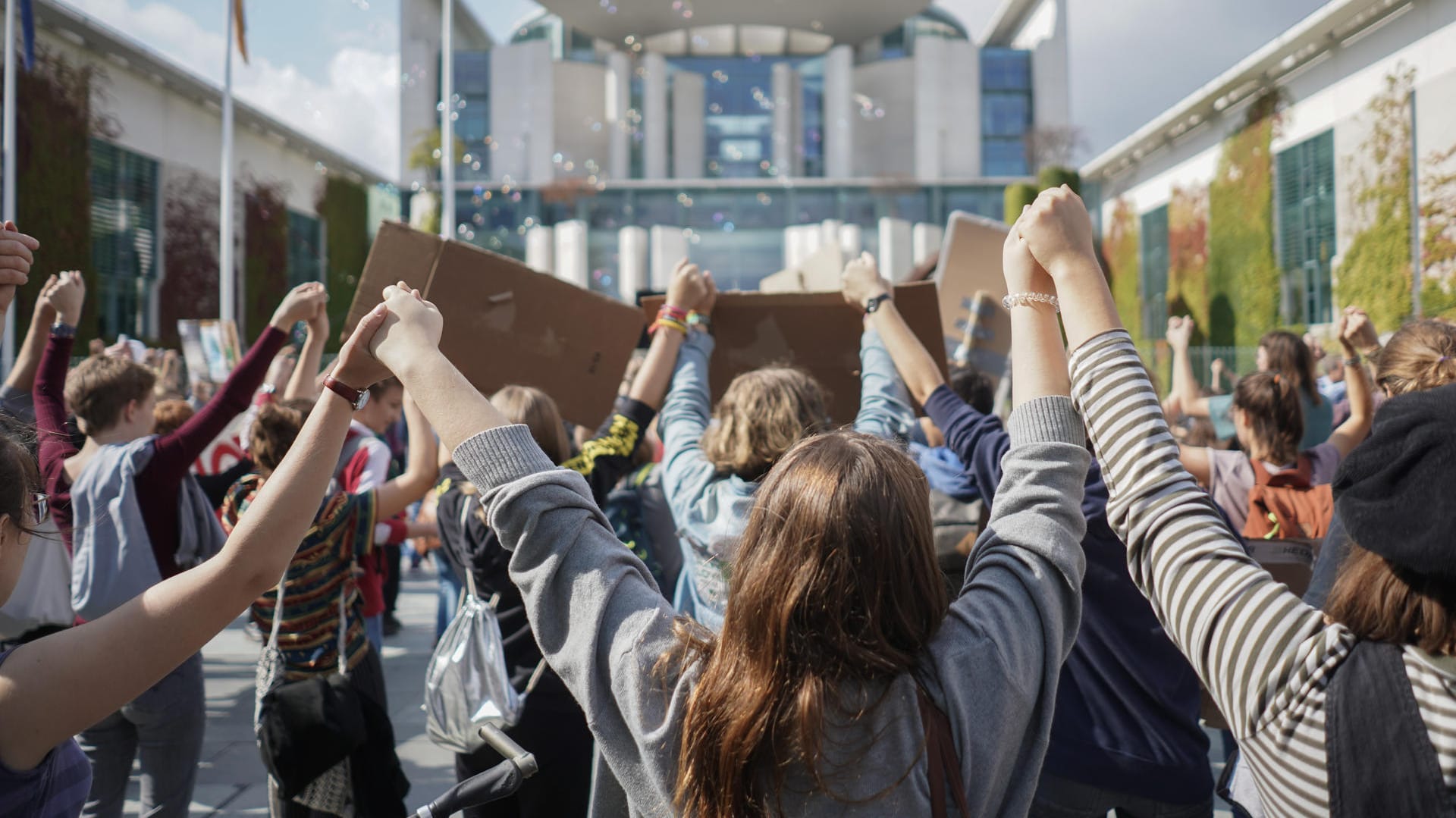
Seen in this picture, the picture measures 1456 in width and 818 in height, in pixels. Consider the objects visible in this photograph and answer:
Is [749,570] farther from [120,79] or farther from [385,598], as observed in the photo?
[120,79]

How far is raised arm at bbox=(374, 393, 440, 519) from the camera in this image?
3064 mm

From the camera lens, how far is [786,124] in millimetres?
40188

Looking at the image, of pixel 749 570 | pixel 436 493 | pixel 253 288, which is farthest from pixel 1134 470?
pixel 253 288

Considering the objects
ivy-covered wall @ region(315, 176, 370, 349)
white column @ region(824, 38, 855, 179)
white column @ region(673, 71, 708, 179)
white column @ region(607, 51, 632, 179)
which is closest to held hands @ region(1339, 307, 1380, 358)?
ivy-covered wall @ region(315, 176, 370, 349)

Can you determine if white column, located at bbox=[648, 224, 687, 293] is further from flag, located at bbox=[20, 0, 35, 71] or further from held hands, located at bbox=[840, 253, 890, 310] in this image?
held hands, located at bbox=[840, 253, 890, 310]

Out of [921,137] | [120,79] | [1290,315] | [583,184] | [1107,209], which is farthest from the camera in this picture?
[921,137]

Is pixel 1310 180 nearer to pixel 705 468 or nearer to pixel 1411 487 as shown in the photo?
pixel 705 468

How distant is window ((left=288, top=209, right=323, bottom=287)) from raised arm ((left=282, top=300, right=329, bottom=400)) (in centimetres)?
2356

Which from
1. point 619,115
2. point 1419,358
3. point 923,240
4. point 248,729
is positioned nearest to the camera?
point 1419,358

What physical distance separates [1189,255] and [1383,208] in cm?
737

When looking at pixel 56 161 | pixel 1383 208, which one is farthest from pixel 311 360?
pixel 56 161

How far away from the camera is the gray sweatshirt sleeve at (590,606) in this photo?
4.00 ft

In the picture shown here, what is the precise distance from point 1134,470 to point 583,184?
36.2 m

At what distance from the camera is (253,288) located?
23.8 m
